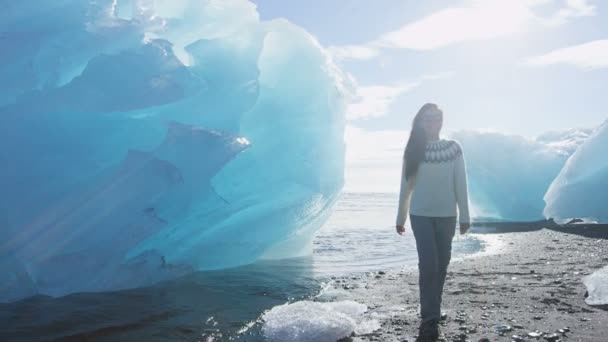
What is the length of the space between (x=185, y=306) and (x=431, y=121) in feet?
10.1

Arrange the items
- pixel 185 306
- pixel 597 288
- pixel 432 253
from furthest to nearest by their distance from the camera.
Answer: pixel 185 306, pixel 597 288, pixel 432 253

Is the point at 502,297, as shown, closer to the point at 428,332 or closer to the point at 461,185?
the point at 428,332

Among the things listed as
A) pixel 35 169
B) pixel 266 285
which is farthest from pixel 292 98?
pixel 35 169

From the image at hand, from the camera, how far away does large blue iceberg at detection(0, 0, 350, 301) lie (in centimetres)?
582

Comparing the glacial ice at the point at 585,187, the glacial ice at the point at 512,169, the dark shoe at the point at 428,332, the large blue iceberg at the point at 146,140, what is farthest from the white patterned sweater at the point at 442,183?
the glacial ice at the point at 512,169

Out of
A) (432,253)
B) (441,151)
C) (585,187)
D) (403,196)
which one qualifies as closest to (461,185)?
(441,151)

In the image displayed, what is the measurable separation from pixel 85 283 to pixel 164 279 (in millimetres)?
1065

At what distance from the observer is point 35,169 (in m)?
5.88

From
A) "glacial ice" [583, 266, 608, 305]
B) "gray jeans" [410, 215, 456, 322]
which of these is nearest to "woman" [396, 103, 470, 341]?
"gray jeans" [410, 215, 456, 322]

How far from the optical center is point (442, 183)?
3.84m

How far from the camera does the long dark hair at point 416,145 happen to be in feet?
12.7

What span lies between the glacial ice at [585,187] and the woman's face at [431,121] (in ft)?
32.7

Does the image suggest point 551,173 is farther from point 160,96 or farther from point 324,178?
point 160,96

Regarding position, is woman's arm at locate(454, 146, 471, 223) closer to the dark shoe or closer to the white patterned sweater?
the white patterned sweater
